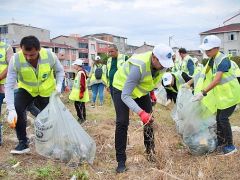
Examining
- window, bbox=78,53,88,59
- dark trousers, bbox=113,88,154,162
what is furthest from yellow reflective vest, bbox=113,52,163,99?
window, bbox=78,53,88,59

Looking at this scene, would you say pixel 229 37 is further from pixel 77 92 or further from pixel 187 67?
pixel 77 92

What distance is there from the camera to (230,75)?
12.8 ft

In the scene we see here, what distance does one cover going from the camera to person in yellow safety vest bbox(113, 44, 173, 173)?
10.5 ft

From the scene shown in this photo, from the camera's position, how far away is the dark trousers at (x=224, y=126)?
3889mm

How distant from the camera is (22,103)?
12.8 feet

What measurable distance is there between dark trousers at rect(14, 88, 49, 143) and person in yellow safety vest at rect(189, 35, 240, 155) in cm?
160

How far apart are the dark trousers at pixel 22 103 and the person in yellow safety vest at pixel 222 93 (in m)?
1.60

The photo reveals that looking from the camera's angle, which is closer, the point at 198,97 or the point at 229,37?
the point at 198,97

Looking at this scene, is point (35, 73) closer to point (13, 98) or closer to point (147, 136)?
point (13, 98)

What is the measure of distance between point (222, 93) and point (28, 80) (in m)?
1.94

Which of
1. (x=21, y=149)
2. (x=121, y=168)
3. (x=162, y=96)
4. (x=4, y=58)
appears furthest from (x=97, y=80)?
(x=121, y=168)

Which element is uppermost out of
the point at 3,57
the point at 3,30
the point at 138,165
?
the point at 3,30

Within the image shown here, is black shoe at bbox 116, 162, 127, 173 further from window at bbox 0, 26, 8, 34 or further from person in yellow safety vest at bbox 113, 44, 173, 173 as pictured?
window at bbox 0, 26, 8, 34

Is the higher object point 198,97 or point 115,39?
point 115,39
